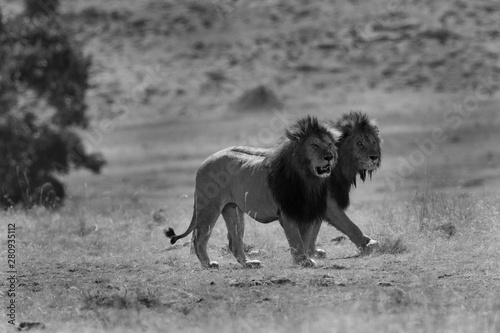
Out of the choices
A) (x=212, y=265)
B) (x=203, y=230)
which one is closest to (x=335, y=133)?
(x=203, y=230)

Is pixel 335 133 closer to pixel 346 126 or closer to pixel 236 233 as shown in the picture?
pixel 346 126

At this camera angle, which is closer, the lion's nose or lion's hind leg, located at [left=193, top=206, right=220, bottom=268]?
the lion's nose

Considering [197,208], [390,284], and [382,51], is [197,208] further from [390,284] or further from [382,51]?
[382,51]

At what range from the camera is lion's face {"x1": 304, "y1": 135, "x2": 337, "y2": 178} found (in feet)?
38.9

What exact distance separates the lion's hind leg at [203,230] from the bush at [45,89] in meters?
15.9

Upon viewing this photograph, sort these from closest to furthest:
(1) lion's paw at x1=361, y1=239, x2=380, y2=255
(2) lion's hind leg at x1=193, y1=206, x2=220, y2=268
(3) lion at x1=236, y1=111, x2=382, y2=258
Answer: (2) lion's hind leg at x1=193, y1=206, x2=220, y2=268 → (1) lion's paw at x1=361, y1=239, x2=380, y2=255 → (3) lion at x1=236, y1=111, x2=382, y2=258

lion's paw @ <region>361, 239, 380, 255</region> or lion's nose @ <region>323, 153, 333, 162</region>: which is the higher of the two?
lion's nose @ <region>323, 153, 333, 162</region>

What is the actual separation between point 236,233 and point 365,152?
71.8 inches

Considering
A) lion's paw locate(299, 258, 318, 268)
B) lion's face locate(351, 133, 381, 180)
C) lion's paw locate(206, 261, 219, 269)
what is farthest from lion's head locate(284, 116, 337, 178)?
lion's paw locate(206, 261, 219, 269)

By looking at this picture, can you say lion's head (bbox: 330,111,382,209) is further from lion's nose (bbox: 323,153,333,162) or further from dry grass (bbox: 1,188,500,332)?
lion's nose (bbox: 323,153,333,162)

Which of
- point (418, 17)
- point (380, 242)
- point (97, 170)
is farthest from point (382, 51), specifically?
point (380, 242)

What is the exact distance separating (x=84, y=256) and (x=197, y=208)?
5.06 feet

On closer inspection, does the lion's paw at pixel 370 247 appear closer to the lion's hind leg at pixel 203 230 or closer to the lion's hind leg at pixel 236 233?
the lion's hind leg at pixel 236 233

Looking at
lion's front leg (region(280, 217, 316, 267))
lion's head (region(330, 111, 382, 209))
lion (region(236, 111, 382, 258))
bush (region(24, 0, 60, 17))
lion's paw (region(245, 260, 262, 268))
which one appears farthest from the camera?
bush (region(24, 0, 60, 17))
